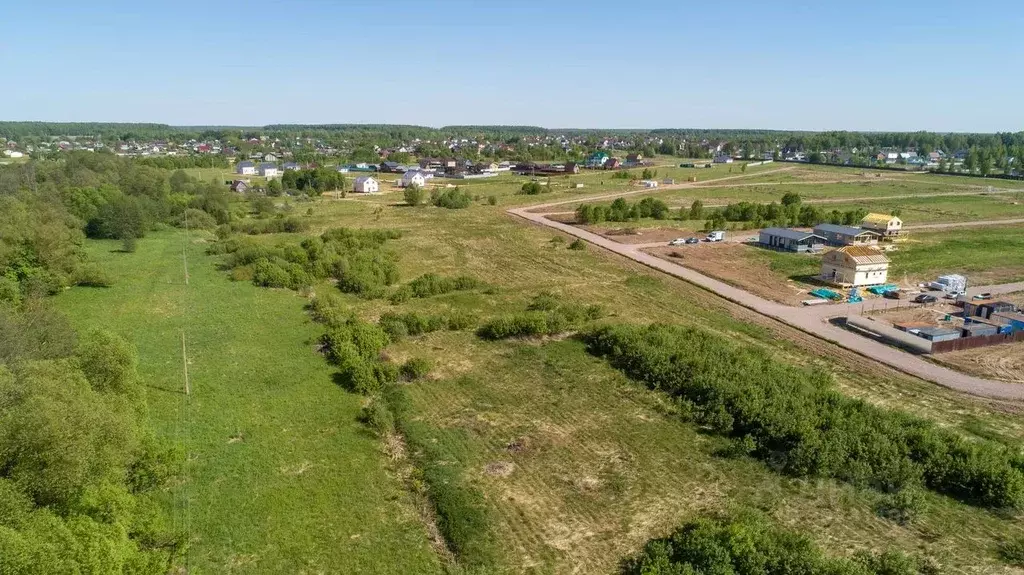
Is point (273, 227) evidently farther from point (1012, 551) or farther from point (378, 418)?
point (1012, 551)

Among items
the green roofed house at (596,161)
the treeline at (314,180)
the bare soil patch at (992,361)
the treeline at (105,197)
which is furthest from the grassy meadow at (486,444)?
the green roofed house at (596,161)

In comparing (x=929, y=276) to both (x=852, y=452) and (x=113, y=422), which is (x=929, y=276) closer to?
(x=852, y=452)

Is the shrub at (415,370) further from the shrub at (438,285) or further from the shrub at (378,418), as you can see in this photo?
the shrub at (438,285)

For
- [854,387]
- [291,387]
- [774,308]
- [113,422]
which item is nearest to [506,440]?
[291,387]

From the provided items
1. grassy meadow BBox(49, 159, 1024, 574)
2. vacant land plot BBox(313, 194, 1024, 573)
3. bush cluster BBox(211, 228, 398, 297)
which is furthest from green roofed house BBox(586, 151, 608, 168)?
vacant land plot BBox(313, 194, 1024, 573)

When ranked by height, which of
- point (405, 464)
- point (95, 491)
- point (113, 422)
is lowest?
point (405, 464)

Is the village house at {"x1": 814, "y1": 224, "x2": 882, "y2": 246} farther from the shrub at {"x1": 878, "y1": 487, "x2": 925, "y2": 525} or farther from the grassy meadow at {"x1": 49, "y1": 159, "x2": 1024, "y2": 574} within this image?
the shrub at {"x1": 878, "y1": 487, "x2": 925, "y2": 525}
